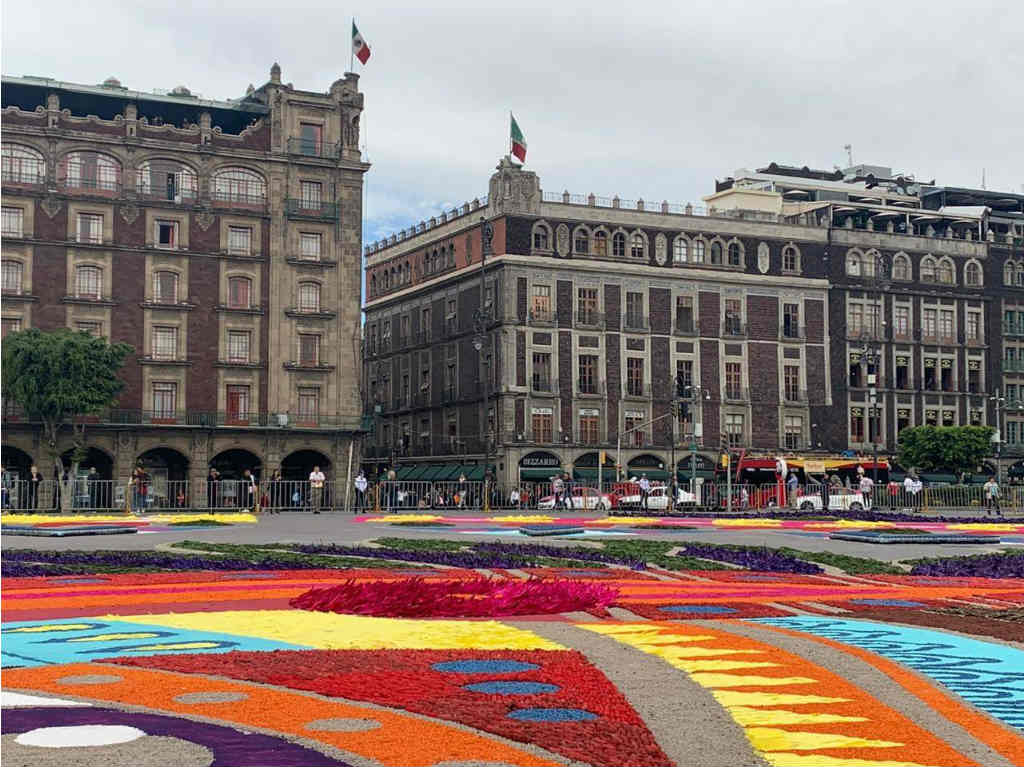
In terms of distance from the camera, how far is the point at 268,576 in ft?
73.0

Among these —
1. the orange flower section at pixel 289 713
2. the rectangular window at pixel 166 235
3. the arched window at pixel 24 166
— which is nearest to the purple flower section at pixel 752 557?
the orange flower section at pixel 289 713

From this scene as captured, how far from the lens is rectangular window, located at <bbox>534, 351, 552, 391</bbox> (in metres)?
85.5

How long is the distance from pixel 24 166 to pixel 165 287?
915 centimetres

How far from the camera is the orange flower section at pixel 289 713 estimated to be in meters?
8.61

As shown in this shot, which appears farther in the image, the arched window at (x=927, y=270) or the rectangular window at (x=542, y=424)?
the arched window at (x=927, y=270)

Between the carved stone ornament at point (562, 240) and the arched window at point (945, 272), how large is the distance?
28514 mm

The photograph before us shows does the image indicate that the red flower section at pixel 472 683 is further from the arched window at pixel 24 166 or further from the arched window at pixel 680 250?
the arched window at pixel 680 250

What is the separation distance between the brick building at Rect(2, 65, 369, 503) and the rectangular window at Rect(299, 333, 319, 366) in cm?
8

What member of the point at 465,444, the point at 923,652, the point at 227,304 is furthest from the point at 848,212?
the point at 923,652

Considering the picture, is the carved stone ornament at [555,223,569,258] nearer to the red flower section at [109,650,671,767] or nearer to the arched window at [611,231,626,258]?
the arched window at [611,231,626,258]

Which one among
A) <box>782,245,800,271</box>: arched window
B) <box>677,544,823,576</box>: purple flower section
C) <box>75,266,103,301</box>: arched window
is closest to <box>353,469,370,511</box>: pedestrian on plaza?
<box>75,266,103,301</box>: arched window

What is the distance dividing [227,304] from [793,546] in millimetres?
48481

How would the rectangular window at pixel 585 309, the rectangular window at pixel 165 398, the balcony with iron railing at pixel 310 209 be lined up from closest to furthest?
the rectangular window at pixel 165 398 → the balcony with iron railing at pixel 310 209 → the rectangular window at pixel 585 309

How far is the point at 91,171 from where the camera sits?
73.3m
